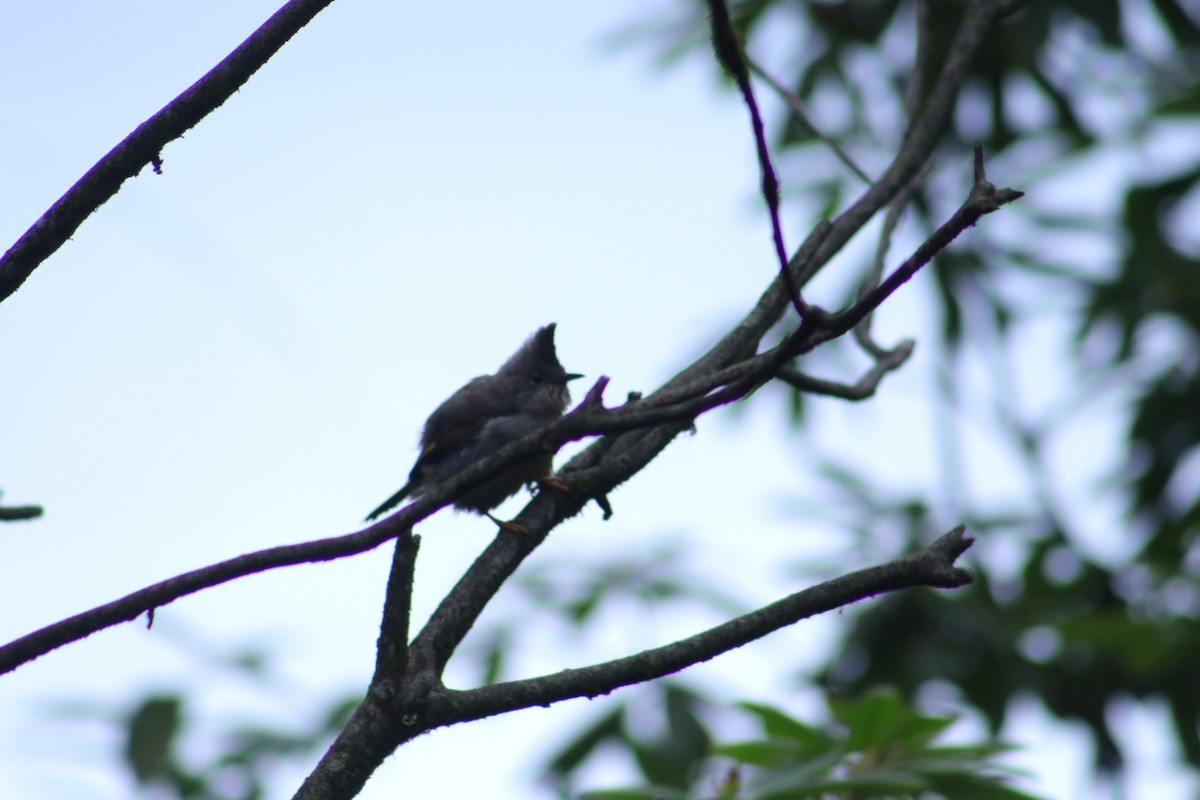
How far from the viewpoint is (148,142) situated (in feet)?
7.47

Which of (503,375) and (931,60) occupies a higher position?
(931,60)

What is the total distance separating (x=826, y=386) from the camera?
3.56 m

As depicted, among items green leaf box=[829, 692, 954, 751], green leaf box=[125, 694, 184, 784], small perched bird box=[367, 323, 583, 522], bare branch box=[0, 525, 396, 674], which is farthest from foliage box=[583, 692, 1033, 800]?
green leaf box=[125, 694, 184, 784]

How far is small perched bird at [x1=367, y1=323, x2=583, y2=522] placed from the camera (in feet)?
17.2

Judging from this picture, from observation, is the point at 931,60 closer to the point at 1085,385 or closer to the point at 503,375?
the point at 1085,385

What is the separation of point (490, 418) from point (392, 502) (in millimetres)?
576

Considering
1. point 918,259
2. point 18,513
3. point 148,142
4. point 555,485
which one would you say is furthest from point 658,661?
point 148,142

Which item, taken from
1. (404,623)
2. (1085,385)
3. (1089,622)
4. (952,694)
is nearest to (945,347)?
(1085,385)

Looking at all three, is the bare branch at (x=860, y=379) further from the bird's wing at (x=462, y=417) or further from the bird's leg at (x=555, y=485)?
the bird's wing at (x=462, y=417)

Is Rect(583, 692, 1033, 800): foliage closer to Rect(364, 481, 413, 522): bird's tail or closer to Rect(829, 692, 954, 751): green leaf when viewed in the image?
Rect(829, 692, 954, 751): green leaf

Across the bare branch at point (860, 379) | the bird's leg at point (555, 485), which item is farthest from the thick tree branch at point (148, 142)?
the bare branch at point (860, 379)

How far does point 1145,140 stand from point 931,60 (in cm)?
137

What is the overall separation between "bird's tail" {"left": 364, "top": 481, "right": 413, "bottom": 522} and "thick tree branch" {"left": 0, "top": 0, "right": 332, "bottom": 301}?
3312mm

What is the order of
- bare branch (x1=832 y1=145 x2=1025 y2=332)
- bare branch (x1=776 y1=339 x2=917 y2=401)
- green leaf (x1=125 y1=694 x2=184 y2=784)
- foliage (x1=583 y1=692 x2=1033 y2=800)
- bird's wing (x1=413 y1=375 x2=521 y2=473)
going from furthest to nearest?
1. green leaf (x1=125 y1=694 x2=184 y2=784)
2. bird's wing (x1=413 y1=375 x2=521 y2=473)
3. bare branch (x1=776 y1=339 x2=917 y2=401)
4. foliage (x1=583 y1=692 x2=1033 y2=800)
5. bare branch (x1=832 y1=145 x2=1025 y2=332)
